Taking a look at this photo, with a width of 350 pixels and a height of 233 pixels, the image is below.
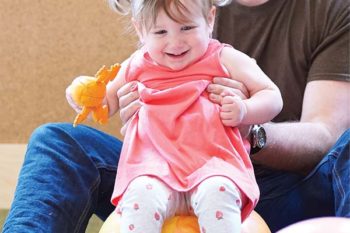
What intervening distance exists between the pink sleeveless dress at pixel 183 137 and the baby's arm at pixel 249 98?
16 mm

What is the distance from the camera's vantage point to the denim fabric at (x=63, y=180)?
103 centimetres

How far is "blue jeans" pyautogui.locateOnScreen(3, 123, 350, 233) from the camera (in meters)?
1.04

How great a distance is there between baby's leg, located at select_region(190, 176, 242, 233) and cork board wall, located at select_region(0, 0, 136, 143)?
109cm

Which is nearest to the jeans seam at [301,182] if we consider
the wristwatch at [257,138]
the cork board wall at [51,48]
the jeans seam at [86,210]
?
the wristwatch at [257,138]

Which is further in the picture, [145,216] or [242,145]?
[242,145]

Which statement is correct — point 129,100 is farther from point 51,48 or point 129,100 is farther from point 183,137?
point 51,48

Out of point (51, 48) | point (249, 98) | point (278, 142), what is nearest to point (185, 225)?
point (249, 98)

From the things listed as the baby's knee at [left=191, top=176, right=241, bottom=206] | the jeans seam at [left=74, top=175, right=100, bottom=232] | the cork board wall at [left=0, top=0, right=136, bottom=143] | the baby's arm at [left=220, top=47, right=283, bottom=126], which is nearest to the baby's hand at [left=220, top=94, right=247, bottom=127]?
the baby's arm at [left=220, top=47, right=283, bottom=126]

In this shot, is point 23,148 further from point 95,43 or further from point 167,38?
point 167,38

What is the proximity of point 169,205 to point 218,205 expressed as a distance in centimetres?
9

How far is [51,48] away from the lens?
1904 mm

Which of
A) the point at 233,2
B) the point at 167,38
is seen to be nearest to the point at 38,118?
the point at 233,2

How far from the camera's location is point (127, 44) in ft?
6.24

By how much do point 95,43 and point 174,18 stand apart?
998mm
